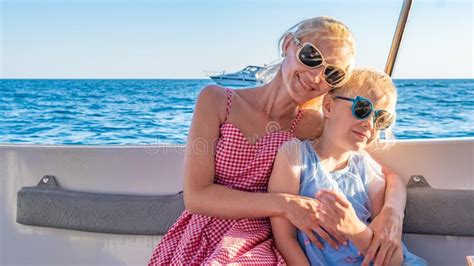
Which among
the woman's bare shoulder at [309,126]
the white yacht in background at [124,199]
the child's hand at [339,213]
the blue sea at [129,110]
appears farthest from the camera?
the blue sea at [129,110]

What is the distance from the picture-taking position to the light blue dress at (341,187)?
4.92 ft

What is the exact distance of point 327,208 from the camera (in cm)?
145

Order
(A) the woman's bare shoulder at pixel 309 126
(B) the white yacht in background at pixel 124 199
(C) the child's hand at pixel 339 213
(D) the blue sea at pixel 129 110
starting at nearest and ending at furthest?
(C) the child's hand at pixel 339 213, (A) the woman's bare shoulder at pixel 309 126, (B) the white yacht in background at pixel 124 199, (D) the blue sea at pixel 129 110

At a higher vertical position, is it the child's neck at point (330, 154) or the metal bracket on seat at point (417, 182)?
the child's neck at point (330, 154)

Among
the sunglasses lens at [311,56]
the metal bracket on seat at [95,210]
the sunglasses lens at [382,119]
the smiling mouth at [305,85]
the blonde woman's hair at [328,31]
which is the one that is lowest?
the metal bracket on seat at [95,210]

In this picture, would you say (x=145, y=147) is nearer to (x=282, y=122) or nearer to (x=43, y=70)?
(x=282, y=122)

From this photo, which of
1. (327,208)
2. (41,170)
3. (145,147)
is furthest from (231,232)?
(41,170)

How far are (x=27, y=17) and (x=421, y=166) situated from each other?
21978mm

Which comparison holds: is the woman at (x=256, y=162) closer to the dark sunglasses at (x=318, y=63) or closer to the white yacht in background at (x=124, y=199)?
the dark sunglasses at (x=318, y=63)

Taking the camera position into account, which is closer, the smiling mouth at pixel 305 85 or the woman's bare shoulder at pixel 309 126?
the smiling mouth at pixel 305 85

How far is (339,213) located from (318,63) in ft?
1.20

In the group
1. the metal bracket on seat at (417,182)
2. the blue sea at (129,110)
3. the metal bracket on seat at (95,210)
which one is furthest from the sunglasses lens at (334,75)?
the blue sea at (129,110)

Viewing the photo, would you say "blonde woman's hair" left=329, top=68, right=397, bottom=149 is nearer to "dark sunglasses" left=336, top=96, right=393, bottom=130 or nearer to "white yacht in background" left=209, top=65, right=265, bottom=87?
"dark sunglasses" left=336, top=96, right=393, bottom=130

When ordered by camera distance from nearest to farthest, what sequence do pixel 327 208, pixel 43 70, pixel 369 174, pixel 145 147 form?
pixel 327 208, pixel 369 174, pixel 145 147, pixel 43 70
